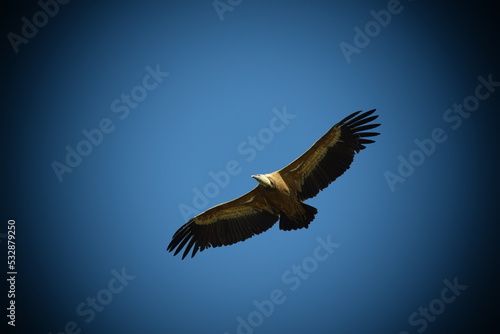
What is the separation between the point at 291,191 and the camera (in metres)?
10.5

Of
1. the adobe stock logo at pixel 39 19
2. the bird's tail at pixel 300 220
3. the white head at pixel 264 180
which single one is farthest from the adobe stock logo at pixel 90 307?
the white head at pixel 264 180

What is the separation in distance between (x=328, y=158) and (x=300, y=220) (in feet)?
5.74

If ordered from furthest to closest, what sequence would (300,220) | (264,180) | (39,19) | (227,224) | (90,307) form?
(90,307), (39,19), (227,224), (300,220), (264,180)

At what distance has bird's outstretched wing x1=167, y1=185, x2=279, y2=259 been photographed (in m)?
11.1

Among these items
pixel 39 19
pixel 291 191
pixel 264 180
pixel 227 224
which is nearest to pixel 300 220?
pixel 291 191

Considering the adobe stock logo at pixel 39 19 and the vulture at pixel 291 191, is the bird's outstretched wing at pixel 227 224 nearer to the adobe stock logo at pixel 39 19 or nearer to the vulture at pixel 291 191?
the vulture at pixel 291 191

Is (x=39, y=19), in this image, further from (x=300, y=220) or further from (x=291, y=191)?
(x=300, y=220)

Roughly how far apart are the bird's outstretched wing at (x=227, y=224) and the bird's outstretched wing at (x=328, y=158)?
1107 millimetres

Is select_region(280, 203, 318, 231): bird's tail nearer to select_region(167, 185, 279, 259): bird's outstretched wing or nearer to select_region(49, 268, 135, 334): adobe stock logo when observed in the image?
select_region(167, 185, 279, 259): bird's outstretched wing

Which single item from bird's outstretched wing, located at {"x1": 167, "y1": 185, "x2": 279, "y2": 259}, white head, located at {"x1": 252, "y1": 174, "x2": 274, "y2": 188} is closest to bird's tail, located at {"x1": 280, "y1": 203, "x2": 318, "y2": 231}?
bird's outstretched wing, located at {"x1": 167, "y1": 185, "x2": 279, "y2": 259}

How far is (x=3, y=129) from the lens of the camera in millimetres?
40062

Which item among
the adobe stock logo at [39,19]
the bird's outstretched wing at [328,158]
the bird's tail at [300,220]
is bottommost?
the bird's tail at [300,220]

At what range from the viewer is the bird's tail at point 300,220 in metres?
10.3

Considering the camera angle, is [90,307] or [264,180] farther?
[90,307]
